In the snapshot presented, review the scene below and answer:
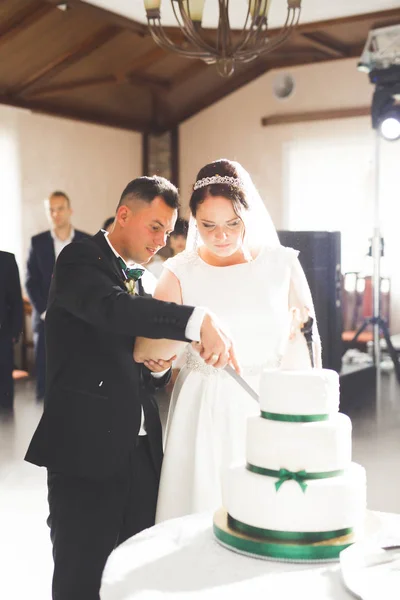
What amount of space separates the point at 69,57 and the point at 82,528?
23.7 feet

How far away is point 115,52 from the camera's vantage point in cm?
875

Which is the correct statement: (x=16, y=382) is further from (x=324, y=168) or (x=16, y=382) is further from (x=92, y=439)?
(x=92, y=439)

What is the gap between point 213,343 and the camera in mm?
1705

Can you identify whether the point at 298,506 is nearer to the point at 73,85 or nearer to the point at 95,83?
the point at 73,85

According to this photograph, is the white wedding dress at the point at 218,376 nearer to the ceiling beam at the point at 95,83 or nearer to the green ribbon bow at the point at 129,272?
the green ribbon bow at the point at 129,272

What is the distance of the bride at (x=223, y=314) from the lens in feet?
7.36

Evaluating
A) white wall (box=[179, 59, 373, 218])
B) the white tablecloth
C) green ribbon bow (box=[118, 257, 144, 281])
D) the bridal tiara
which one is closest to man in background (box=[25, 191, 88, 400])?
white wall (box=[179, 59, 373, 218])

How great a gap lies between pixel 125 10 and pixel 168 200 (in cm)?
605

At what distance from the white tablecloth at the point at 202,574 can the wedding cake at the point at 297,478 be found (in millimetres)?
41

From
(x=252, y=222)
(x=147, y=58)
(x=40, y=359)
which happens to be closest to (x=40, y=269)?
(x=40, y=359)

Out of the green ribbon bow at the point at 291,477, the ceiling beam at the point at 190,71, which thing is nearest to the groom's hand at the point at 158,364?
the green ribbon bow at the point at 291,477

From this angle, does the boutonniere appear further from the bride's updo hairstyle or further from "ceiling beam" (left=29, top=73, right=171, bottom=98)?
"ceiling beam" (left=29, top=73, right=171, bottom=98)

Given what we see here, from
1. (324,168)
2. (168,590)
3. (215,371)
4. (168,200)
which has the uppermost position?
(324,168)

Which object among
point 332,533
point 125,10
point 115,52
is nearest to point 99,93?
point 115,52
